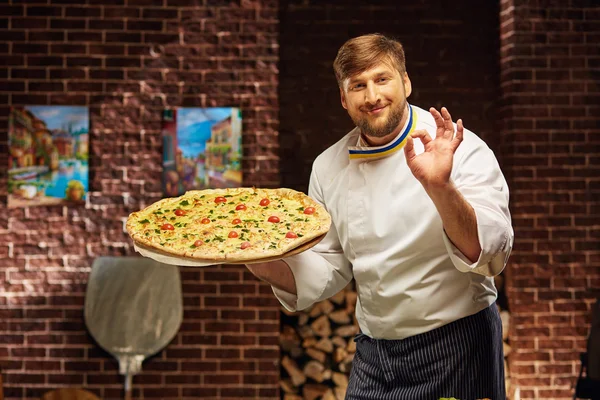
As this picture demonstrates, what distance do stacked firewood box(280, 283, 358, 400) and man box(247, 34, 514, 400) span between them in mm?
2139

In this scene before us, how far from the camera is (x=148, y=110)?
4227 mm

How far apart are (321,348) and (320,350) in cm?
2

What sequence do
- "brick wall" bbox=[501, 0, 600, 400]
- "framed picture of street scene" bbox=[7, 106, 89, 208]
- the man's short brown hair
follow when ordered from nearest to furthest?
the man's short brown hair → "framed picture of street scene" bbox=[7, 106, 89, 208] → "brick wall" bbox=[501, 0, 600, 400]

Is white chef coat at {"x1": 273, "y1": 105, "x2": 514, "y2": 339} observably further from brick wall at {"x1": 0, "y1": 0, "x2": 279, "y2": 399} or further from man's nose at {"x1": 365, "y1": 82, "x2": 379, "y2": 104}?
brick wall at {"x1": 0, "y1": 0, "x2": 279, "y2": 399}

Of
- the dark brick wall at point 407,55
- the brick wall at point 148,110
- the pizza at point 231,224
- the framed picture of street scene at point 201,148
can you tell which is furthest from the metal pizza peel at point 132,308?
the pizza at point 231,224

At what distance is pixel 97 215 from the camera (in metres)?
4.22

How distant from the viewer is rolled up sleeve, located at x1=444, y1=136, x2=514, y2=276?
1881 mm

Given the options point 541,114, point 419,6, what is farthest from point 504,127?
point 419,6

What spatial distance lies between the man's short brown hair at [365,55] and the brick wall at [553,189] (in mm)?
2374

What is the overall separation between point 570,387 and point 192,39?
308 cm

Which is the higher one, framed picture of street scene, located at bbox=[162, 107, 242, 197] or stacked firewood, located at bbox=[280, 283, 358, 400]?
framed picture of street scene, located at bbox=[162, 107, 242, 197]

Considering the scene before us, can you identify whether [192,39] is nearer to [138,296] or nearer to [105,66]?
[105,66]

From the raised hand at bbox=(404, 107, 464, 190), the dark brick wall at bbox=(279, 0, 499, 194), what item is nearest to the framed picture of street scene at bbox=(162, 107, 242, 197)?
the dark brick wall at bbox=(279, 0, 499, 194)

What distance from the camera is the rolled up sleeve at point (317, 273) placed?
91.0 inches
